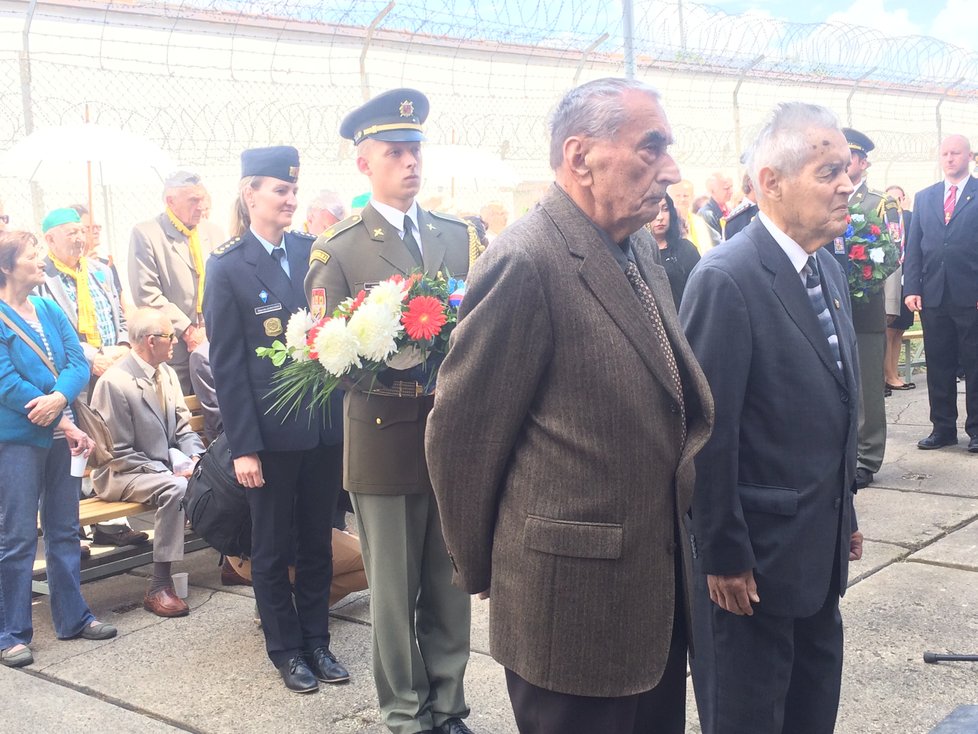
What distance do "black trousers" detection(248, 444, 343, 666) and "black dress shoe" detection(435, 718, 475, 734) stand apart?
914 mm

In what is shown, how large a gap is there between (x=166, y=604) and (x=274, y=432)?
5.16 feet

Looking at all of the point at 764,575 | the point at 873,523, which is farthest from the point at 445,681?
the point at 873,523

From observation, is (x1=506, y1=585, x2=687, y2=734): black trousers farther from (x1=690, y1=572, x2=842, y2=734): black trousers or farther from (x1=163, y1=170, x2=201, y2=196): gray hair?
(x1=163, y1=170, x2=201, y2=196): gray hair

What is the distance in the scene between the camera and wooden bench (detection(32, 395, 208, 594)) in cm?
532

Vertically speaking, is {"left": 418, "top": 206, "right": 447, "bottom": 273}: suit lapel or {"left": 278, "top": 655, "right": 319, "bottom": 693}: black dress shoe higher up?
{"left": 418, "top": 206, "right": 447, "bottom": 273}: suit lapel

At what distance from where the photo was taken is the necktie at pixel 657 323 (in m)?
2.23

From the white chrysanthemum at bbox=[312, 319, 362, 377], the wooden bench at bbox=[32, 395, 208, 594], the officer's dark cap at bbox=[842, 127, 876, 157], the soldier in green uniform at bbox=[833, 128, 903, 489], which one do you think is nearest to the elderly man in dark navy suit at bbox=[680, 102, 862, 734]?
the white chrysanthemum at bbox=[312, 319, 362, 377]

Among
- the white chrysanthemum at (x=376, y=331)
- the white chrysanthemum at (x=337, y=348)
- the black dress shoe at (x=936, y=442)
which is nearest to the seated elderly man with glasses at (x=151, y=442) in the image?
the white chrysanthemum at (x=337, y=348)

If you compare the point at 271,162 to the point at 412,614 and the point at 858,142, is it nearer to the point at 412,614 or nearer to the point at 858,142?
the point at 412,614

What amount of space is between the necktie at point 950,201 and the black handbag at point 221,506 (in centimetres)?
589

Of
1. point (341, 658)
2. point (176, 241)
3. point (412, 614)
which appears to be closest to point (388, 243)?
point (412, 614)

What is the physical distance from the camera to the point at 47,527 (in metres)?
4.96

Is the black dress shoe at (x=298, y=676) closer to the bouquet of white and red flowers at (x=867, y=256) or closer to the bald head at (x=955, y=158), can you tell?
the bouquet of white and red flowers at (x=867, y=256)

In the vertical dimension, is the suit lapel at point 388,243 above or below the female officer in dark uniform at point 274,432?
above
